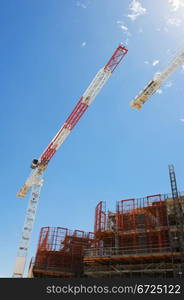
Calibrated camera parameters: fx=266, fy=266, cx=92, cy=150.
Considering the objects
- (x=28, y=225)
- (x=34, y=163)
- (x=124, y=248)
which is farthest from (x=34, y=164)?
(x=124, y=248)

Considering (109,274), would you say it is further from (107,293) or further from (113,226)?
(107,293)

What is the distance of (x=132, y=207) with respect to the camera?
149ft

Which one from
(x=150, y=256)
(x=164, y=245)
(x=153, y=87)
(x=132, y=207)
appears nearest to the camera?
(x=150, y=256)

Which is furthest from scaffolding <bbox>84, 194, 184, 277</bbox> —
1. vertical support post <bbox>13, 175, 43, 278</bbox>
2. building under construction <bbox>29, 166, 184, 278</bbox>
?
vertical support post <bbox>13, 175, 43, 278</bbox>

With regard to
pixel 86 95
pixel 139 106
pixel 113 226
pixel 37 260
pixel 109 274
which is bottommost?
pixel 109 274

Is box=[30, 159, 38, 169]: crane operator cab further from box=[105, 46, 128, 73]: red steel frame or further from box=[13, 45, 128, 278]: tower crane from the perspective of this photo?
box=[105, 46, 128, 73]: red steel frame

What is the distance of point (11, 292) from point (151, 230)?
31.2 metres

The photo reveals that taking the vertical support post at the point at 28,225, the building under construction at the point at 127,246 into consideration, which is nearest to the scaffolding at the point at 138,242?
the building under construction at the point at 127,246

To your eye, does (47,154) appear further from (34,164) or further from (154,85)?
(154,85)

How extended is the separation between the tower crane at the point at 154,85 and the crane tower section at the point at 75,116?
772cm

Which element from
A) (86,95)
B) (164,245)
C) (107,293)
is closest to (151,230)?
(164,245)

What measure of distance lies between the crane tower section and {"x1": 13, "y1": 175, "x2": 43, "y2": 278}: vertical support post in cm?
161

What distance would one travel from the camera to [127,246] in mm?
42281

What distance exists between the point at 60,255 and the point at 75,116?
27.1m
